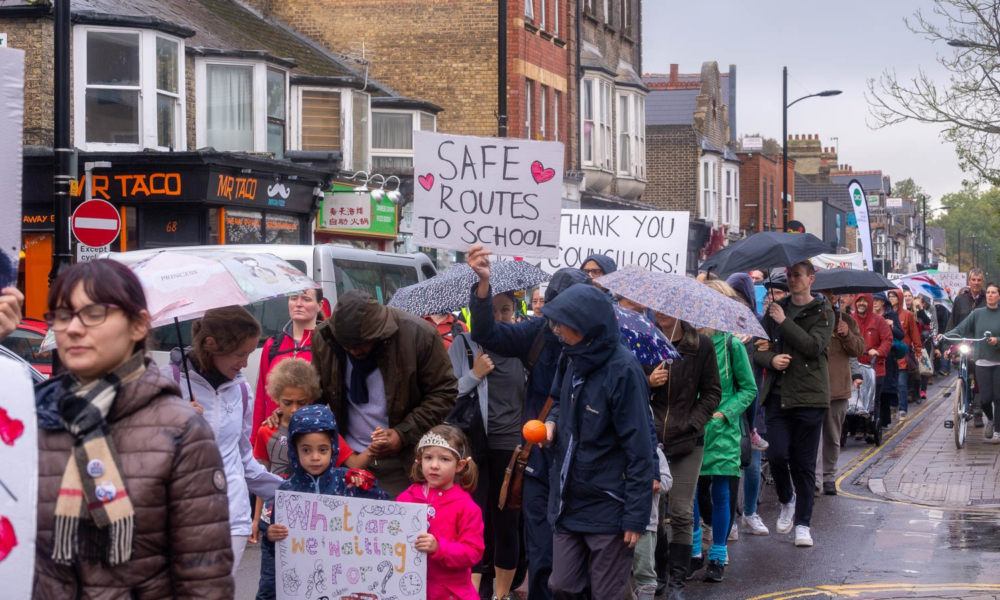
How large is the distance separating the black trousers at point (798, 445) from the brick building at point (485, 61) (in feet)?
58.4

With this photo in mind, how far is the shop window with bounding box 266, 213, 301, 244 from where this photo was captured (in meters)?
23.5

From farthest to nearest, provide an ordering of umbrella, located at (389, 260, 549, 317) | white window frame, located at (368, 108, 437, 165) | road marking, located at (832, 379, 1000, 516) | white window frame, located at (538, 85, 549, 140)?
white window frame, located at (538, 85, 549, 140) → white window frame, located at (368, 108, 437, 165) → road marking, located at (832, 379, 1000, 516) → umbrella, located at (389, 260, 549, 317)

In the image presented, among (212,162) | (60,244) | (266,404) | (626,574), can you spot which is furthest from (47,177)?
(626,574)

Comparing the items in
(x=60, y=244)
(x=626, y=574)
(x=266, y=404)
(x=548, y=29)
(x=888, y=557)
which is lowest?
(x=888, y=557)

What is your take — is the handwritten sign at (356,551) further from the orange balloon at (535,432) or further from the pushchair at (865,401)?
the pushchair at (865,401)

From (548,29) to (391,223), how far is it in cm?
888

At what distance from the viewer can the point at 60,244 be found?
1318 cm

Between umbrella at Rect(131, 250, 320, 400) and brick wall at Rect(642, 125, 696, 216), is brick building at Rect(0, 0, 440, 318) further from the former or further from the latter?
brick wall at Rect(642, 125, 696, 216)

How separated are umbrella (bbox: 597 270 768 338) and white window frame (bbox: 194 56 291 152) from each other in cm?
1649

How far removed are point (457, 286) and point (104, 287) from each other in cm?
415

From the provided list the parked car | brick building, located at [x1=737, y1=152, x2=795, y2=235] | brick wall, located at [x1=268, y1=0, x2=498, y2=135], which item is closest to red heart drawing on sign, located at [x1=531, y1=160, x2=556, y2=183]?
the parked car

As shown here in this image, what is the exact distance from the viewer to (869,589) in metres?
7.71

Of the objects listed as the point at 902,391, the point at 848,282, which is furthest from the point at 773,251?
the point at 902,391

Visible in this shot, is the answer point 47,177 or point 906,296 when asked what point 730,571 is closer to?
point 47,177
